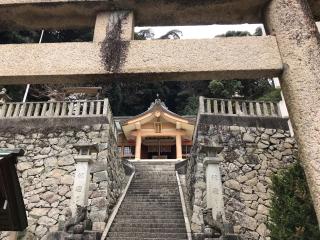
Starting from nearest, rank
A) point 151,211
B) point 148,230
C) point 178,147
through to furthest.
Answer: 1. point 148,230
2. point 151,211
3. point 178,147

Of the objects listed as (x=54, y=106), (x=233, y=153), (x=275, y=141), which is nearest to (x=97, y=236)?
(x=233, y=153)

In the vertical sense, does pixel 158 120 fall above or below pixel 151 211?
above

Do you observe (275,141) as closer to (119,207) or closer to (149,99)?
(119,207)

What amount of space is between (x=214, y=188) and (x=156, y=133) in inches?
514

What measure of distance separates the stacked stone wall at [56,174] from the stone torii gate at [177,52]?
7.19 m

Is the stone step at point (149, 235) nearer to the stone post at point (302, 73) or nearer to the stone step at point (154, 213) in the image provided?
the stone step at point (154, 213)

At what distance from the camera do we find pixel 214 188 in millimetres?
7906

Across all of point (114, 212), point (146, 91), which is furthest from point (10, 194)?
point (146, 91)

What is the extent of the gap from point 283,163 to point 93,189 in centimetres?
684

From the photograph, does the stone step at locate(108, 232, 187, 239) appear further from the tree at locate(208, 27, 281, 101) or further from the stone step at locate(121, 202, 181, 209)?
the tree at locate(208, 27, 281, 101)

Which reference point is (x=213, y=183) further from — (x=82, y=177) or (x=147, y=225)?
(x=82, y=177)

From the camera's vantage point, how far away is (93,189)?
10.5 metres

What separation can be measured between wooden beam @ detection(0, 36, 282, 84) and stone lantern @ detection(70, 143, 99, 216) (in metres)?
6.24

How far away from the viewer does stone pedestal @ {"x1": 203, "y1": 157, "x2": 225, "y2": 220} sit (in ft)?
25.0
